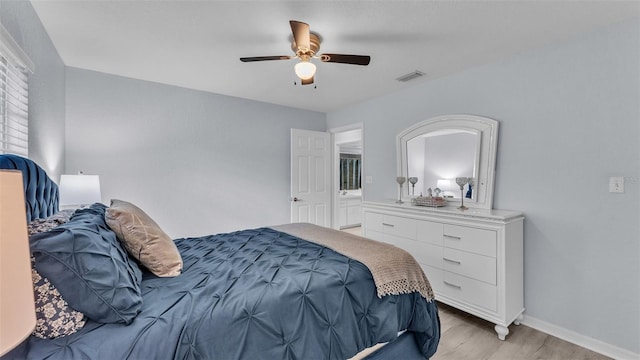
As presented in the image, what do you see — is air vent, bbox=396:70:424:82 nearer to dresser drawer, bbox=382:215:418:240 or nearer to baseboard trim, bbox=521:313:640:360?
dresser drawer, bbox=382:215:418:240

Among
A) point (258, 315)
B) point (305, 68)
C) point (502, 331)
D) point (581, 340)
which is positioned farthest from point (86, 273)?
point (581, 340)

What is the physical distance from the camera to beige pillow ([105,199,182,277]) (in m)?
1.41

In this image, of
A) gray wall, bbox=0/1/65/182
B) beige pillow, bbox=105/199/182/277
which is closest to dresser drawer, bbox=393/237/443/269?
beige pillow, bbox=105/199/182/277

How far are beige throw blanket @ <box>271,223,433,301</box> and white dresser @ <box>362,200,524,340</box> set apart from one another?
82 centimetres

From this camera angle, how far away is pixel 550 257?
2.29m

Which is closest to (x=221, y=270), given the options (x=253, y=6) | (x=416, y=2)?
(x=253, y=6)

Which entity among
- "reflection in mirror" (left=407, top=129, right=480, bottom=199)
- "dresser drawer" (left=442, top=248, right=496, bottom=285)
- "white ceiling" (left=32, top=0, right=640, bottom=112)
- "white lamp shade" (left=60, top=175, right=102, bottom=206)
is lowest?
"dresser drawer" (left=442, top=248, right=496, bottom=285)

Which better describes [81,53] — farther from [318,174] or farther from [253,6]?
[318,174]

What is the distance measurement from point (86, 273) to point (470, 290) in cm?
263

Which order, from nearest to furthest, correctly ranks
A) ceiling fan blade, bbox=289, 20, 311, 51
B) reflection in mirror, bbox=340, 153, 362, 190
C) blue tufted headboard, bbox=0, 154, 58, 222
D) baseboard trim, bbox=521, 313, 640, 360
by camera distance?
blue tufted headboard, bbox=0, 154, 58, 222
ceiling fan blade, bbox=289, 20, 311, 51
baseboard trim, bbox=521, 313, 640, 360
reflection in mirror, bbox=340, 153, 362, 190

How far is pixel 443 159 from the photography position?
10.1 ft

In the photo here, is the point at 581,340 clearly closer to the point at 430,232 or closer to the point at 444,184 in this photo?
the point at 430,232

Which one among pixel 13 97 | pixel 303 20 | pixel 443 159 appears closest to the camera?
pixel 13 97

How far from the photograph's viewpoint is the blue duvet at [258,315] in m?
0.98
